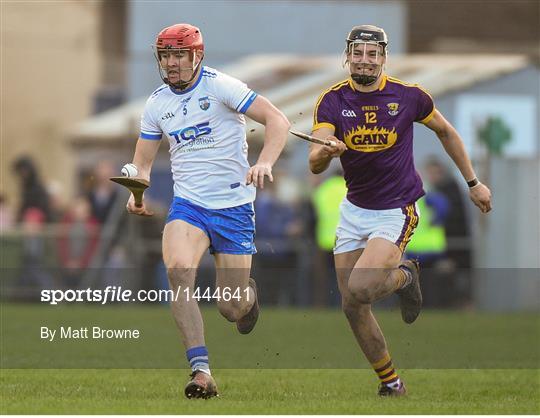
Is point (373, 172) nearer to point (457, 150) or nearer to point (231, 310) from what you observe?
point (457, 150)

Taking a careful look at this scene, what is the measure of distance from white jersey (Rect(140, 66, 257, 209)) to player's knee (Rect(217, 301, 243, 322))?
0.66 meters

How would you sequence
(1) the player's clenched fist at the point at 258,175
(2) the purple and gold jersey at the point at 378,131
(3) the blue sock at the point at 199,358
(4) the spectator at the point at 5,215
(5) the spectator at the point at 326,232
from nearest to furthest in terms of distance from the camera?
(1) the player's clenched fist at the point at 258,175 < (3) the blue sock at the point at 199,358 < (2) the purple and gold jersey at the point at 378,131 < (5) the spectator at the point at 326,232 < (4) the spectator at the point at 5,215

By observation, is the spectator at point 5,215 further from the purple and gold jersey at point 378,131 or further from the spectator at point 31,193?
the purple and gold jersey at point 378,131

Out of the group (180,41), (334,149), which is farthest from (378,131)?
(180,41)

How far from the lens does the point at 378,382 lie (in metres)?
11.1

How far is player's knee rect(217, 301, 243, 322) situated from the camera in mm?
10195

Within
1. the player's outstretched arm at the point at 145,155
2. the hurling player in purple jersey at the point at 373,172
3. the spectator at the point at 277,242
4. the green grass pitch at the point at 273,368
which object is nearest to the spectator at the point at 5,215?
the green grass pitch at the point at 273,368

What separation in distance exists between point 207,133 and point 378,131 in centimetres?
109

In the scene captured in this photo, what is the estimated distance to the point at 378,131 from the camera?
1005 centimetres

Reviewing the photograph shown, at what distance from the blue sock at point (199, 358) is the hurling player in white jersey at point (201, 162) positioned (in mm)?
23

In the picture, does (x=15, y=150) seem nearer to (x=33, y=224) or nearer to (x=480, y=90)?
(x=33, y=224)

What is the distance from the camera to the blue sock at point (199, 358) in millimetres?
9422

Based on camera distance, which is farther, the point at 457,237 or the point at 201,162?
the point at 457,237

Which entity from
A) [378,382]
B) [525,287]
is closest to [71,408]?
[378,382]
